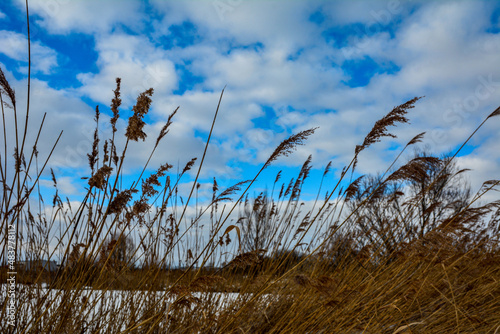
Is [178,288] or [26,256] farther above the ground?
[26,256]

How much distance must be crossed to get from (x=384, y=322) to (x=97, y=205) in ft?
6.71

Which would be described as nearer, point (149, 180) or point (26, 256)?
point (149, 180)

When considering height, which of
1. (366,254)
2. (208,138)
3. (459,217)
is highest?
(208,138)

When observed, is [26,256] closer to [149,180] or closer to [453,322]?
[149,180]

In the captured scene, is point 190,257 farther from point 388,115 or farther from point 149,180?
point 388,115

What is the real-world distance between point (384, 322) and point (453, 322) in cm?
50

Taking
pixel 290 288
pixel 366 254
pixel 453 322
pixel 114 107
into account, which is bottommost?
pixel 453 322

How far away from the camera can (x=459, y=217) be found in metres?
2.94

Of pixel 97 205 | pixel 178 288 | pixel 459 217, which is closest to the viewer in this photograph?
pixel 178 288

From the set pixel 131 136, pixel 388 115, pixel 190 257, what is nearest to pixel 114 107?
Answer: pixel 131 136

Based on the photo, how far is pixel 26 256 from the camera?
10.9ft

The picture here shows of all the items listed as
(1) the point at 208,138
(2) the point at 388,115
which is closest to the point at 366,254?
(2) the point at 388,115

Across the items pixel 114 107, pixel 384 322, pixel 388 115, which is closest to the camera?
pixel 114 107

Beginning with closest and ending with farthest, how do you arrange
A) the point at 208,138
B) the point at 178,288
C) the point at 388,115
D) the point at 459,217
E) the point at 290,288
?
the point at 178,288, the point at 208,138, the point at 388,115, the point at 459,217, the point at 290,288
